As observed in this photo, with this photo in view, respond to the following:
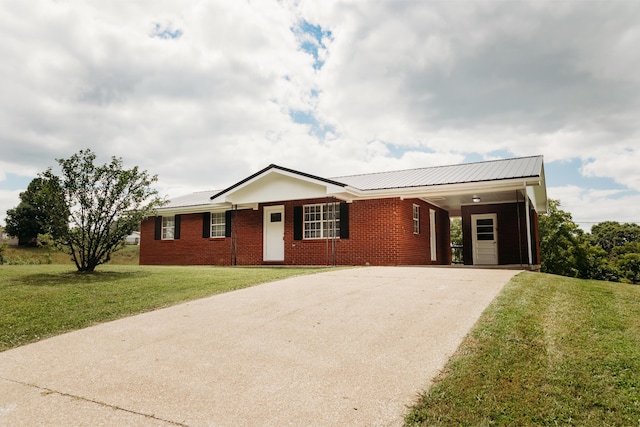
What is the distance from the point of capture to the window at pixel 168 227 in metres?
20.4

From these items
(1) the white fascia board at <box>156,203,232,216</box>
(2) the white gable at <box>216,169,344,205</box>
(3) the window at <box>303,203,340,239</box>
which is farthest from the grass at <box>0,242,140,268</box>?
(3) the window at <box>303,203,340,239</box>

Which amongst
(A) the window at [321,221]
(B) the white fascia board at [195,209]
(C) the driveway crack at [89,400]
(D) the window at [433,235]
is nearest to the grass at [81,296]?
(C) the driveway crack at [89,400]

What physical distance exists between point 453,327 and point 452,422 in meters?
2.34

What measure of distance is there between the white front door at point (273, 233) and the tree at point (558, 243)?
21419mm

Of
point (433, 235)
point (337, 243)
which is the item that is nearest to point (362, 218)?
point (337, 243)

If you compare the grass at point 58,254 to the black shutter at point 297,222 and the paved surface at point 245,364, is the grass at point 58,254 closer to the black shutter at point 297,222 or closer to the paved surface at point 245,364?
the black shutter at point 297,222

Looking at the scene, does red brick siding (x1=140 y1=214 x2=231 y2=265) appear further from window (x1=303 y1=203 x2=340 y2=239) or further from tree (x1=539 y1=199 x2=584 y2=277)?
tree (x1=539 y1=199 x2=584 y2=277)

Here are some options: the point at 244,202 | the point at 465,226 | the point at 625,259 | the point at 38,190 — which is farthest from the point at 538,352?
the point at 625,259

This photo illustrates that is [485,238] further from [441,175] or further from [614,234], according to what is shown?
[614,234]

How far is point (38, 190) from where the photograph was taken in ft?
36.9

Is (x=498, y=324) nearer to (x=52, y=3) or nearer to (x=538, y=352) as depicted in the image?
(x=538, y=352)

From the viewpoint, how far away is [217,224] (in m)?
18.8

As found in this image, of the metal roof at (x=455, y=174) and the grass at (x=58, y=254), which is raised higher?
the metal roof at (x=455, y=174)

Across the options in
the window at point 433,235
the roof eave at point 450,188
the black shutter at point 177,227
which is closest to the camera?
the roof eave at point 450,188
